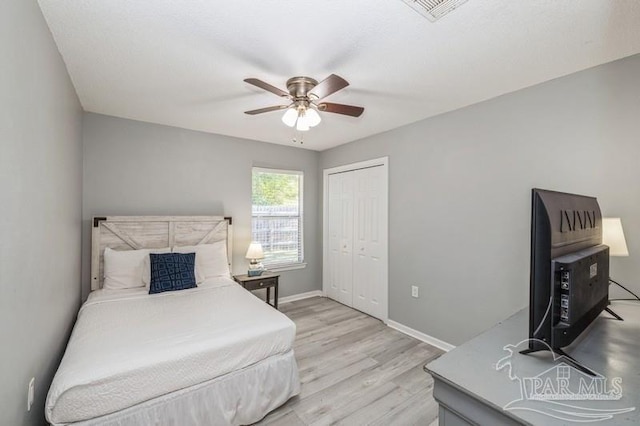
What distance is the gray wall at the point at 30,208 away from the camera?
1.11 metres

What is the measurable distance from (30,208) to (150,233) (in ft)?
6.33

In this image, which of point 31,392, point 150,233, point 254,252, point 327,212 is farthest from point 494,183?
point 150,233

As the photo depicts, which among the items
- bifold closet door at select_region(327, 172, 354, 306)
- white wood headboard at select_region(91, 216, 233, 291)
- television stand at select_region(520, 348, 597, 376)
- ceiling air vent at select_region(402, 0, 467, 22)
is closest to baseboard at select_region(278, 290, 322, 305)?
bifold closet door at select_region(327, 172, 354, 306)

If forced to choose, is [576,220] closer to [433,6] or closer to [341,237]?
[433,6]

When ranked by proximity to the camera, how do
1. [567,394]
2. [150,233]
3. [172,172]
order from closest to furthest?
[567,394] → [150,233] → [172,172]

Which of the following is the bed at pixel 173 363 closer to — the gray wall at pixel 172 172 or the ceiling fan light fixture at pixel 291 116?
the gray wall at pixel 172 172

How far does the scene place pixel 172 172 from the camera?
136 inches

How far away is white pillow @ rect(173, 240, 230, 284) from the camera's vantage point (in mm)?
3143

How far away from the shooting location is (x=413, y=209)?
322cm

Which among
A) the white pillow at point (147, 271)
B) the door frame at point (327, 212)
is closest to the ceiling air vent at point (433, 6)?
the door frame at point (327, 212)

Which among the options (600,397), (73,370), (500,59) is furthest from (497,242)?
(73,370)

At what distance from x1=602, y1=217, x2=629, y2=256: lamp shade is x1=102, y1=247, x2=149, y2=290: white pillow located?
12.8 feet

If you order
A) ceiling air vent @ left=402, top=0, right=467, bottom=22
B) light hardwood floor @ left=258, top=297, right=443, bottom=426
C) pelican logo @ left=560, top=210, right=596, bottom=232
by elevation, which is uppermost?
ceiling air vent @ left=402, top=0, right=467, bottom=22

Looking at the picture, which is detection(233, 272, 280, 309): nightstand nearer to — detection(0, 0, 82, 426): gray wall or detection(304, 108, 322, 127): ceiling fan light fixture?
detection(0, 0, 82, 426): gray wall
